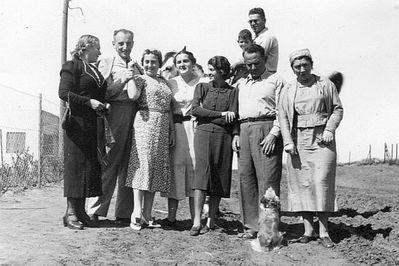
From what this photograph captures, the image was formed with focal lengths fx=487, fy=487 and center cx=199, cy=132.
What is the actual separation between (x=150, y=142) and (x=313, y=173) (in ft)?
5.62

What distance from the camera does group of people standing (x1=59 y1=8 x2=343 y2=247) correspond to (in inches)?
189

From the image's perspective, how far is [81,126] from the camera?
500 cm

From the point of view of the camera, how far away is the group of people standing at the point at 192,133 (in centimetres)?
481

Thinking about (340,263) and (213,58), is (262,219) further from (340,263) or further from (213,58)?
(213,58)

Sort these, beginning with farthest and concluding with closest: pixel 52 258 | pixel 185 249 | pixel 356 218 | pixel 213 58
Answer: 1. pixel 356 218
2. pixel 213 58
3. pixel 185 249
4. pixel 52 258

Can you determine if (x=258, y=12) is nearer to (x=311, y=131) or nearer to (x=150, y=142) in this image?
(x=311, y=131)

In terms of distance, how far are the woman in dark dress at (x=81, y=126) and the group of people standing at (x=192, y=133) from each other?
0.01 metres

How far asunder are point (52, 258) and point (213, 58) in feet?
8.39

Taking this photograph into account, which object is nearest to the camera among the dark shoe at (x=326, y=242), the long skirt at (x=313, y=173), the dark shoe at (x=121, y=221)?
the dark shoe at (x=326, y=242)

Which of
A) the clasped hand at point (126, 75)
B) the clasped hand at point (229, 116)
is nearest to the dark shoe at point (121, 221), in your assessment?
the clasped hand at point (126, 75)

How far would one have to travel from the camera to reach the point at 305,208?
15.9 feet

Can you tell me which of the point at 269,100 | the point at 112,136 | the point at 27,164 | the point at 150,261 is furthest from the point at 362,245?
the point at 27,164

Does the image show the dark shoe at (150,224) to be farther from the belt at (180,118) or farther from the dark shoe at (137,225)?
the belt at (180,118)

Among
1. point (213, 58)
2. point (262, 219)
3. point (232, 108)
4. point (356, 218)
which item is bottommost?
point (356, 218)
